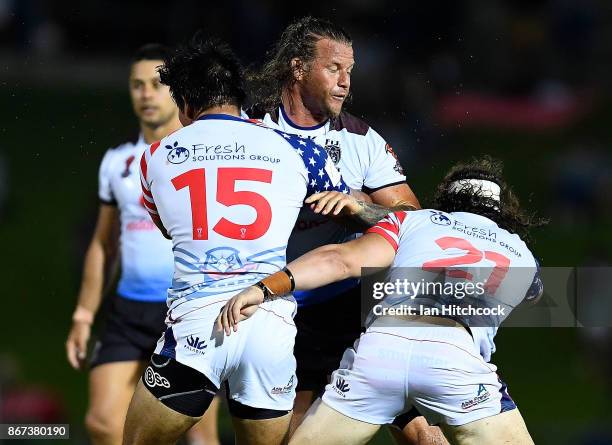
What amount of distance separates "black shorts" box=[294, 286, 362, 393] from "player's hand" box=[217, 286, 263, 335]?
139 cm

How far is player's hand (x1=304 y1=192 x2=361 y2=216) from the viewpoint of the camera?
4.87 m

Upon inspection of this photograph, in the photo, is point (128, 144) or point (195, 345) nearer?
point (195, 345)

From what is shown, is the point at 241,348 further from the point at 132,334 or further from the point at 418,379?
the point at 132,334

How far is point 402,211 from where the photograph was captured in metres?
5.29

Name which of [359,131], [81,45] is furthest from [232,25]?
[359,131]

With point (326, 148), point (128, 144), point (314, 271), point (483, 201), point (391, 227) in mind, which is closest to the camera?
point (314, 271)

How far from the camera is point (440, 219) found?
5113 millimetres

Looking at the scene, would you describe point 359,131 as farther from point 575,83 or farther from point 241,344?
point 575,83

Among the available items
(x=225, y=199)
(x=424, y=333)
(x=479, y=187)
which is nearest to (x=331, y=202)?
(x=225, y=199)

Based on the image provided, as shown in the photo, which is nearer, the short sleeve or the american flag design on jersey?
the american flag design on jersey

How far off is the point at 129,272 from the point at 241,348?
2.48 m

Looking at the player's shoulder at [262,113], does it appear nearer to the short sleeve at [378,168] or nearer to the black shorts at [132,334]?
the short sleeve at [378,168]

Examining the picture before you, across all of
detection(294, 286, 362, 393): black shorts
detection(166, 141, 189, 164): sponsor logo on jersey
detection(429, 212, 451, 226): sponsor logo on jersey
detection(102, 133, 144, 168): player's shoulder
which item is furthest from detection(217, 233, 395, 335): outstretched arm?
detection(102, 133, 144, 168): player's shoulder

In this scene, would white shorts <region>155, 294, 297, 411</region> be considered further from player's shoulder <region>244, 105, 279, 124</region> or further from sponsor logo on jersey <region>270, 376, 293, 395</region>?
player's shoulder <region>244, 105, 279, 124</region>
